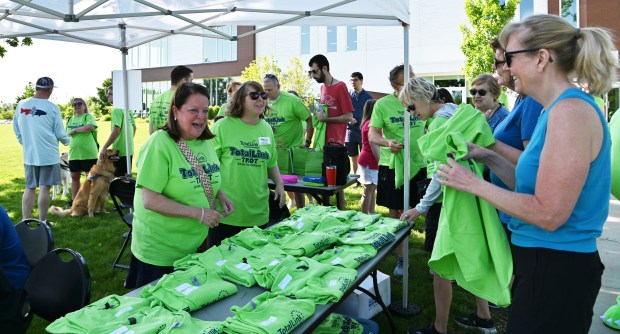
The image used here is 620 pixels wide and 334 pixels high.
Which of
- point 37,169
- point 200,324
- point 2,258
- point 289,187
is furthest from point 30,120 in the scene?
point 200,324

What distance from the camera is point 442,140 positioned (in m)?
2.28

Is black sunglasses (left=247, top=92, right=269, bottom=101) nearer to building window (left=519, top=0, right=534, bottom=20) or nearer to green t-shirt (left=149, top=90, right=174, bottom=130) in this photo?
green t-shirt (left=149, top=90, right=174, bottom=130)

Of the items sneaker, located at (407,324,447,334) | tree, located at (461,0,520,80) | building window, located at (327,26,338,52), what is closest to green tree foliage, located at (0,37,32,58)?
sneaker, located at (407,324,447,334)

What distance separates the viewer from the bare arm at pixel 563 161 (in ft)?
4.84

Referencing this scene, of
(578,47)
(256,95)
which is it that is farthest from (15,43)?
(578,47)

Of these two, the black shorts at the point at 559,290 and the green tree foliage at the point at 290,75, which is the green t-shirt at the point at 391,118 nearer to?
the black shorts at the point at 559,290

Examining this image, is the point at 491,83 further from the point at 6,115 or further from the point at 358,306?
the point at 6,115

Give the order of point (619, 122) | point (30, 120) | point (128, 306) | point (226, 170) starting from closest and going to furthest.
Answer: point (128, 306), point (619, 122), point (226, 170), point (30, 120)

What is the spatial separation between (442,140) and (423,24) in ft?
78.0

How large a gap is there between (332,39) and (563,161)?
27.8 metres

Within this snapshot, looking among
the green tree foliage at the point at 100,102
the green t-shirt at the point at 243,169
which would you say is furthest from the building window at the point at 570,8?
the green tree foliage at the point at 100,102

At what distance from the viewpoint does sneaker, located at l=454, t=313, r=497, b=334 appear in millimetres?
3461

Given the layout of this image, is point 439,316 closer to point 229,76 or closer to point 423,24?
point 423,24

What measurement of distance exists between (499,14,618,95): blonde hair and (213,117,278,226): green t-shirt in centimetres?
231
